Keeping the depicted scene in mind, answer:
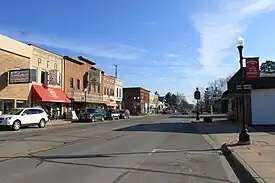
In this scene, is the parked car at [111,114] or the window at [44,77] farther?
the parked car at [111,114]

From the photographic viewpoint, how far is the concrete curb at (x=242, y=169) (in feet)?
30.4

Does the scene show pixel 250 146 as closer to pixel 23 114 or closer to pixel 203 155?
pixel 203 155

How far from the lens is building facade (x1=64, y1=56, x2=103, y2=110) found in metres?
55.5

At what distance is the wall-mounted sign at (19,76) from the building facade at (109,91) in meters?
37.4

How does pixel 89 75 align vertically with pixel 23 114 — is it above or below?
above

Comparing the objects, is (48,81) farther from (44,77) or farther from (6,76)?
(6,76)

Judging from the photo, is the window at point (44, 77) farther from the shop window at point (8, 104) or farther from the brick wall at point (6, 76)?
the shop window at point (8, 104)

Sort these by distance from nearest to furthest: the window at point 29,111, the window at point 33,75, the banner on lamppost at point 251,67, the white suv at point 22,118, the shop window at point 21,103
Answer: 1. the banner on lamppost at point 251,67
2. the white suv at point 22,118
3. the window at point 29,111
4. the window at point 33,75
5. the shop window at point 21,103

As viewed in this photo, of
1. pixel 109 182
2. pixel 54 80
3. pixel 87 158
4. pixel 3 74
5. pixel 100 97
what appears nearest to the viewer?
pixel 109 182

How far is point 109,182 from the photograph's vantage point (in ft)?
29.5

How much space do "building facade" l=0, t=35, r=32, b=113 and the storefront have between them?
4.73ft

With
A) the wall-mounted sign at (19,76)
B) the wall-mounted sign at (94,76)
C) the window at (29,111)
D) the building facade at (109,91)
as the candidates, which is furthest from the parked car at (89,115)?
the building facade at (109,91)

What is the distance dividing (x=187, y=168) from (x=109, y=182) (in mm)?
3268

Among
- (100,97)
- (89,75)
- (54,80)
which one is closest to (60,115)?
(54,80)
